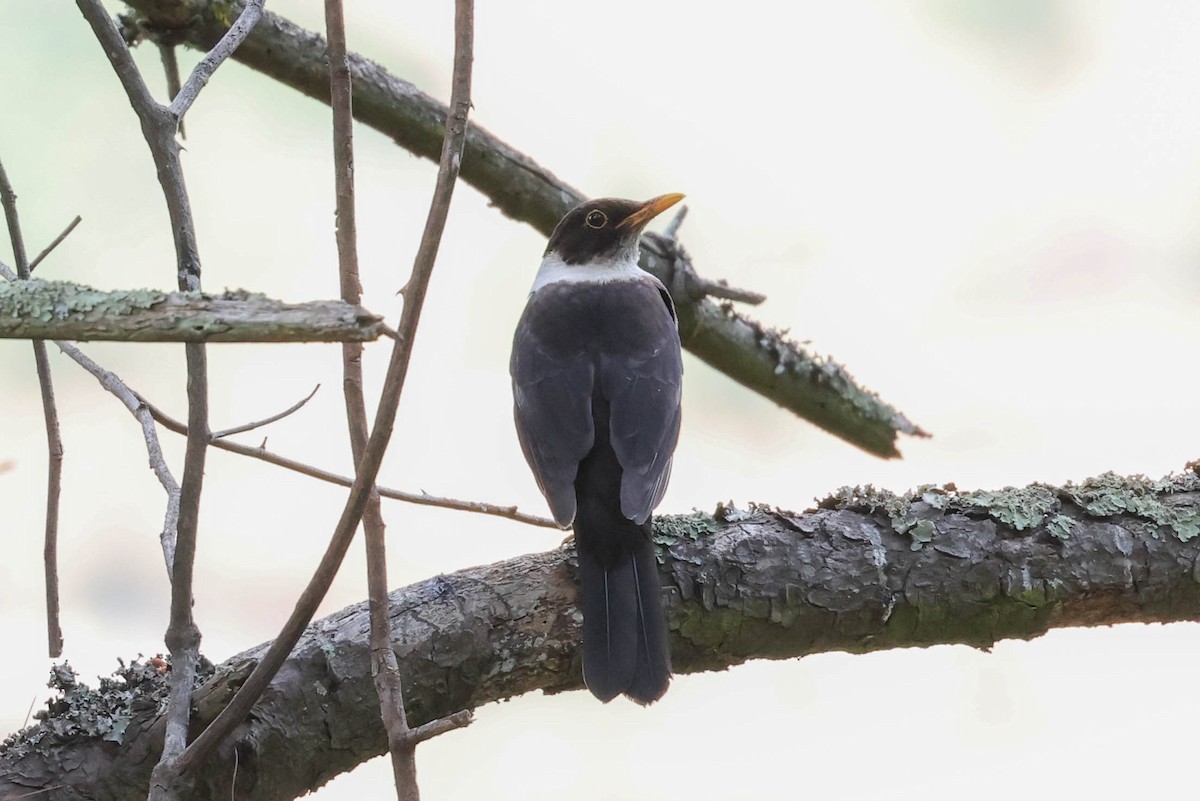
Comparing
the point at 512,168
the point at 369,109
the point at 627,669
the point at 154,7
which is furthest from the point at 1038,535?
the point at 154,7

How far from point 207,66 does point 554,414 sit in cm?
140

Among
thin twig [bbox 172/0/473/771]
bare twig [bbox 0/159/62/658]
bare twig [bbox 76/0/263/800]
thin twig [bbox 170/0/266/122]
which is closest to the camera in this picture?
thin twig [bbox 172/0/473/771]

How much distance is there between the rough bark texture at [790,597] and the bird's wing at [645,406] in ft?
0.45

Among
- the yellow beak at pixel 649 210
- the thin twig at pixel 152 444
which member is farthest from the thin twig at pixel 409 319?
the yellow beak at pixel 649 210

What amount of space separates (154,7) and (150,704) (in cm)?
204

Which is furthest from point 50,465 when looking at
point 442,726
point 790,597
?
point 790,597

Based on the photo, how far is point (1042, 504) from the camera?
2865 mm

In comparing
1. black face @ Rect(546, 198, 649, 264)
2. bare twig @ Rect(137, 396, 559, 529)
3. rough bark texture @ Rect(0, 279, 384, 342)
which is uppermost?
black face @ Rect(546, 198, 649, 264)

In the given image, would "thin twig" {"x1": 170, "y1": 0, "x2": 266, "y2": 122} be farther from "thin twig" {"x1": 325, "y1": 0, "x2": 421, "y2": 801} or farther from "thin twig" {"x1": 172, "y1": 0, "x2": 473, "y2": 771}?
"thin twig" {"x1": 172, "y1": 0, "x2": 473, "y2": 771}

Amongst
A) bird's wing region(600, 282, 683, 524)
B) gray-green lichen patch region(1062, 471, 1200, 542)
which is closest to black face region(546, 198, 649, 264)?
bird's wing region(600, 282, 683, 524)

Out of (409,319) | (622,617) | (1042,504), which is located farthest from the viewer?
(1042,504)

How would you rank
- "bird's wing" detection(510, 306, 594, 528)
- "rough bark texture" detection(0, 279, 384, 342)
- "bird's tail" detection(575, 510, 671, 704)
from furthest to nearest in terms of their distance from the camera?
"bird's wing" detection(510, 306, 594, 528) < "bird's tail" detection(575, 510, 671, 704) < "rough bark texture" detection(0, 279, 384, 342)

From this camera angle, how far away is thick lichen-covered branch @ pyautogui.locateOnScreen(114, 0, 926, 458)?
3.46m

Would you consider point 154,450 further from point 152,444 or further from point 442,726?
point 442,726
